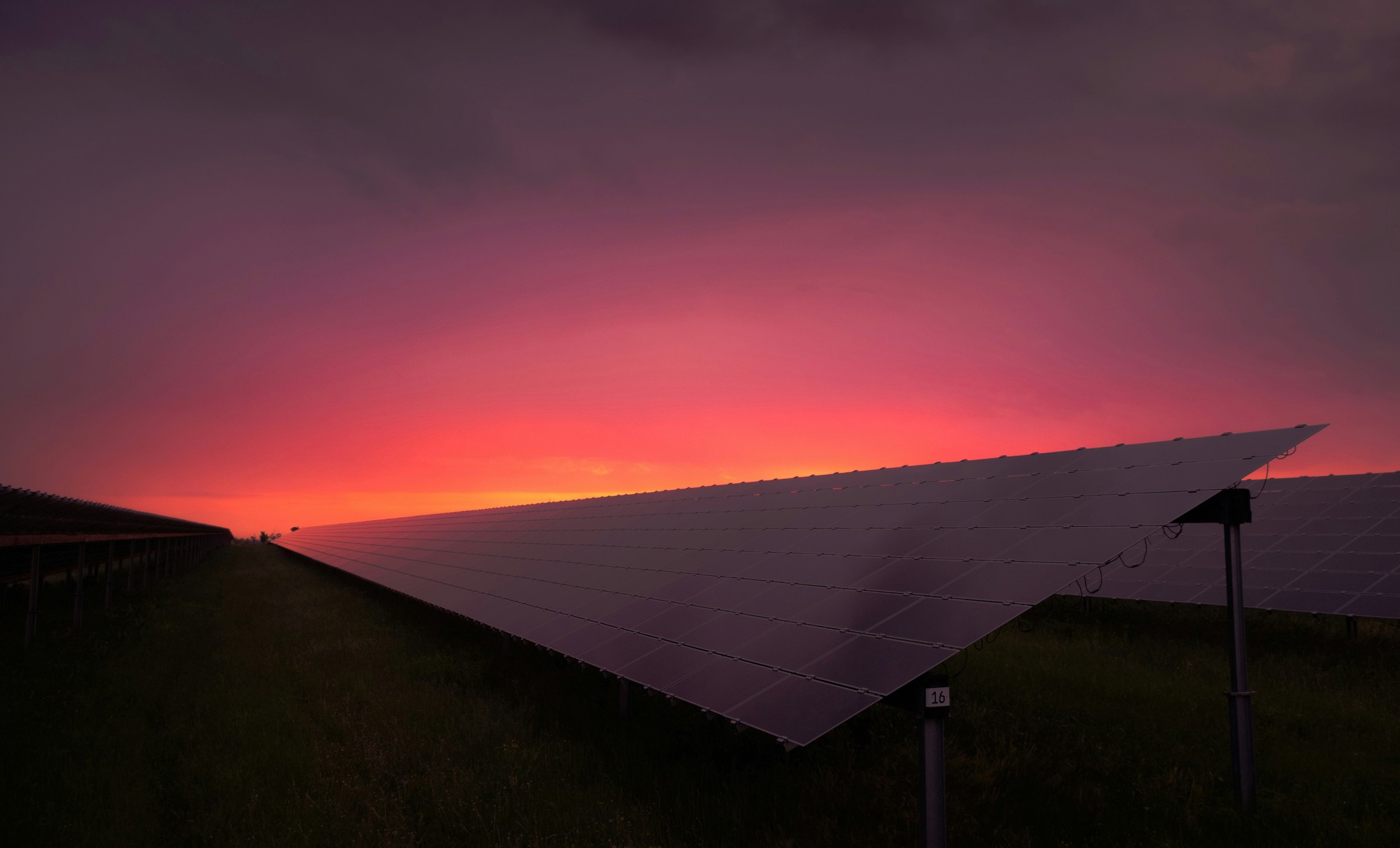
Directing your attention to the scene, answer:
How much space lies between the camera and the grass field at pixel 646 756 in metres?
8.15

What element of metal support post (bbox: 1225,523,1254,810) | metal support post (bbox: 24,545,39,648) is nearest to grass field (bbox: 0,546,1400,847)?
metal support post (bbox: 1225,523,1254,810)

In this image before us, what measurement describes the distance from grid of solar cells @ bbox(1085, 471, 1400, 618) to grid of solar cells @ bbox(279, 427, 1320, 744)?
8.79 m

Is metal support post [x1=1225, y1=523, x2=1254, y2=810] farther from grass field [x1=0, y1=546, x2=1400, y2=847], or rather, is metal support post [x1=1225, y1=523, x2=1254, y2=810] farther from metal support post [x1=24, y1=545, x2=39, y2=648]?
metal support post [x1=24, y1=545, x2=39, y2=648]

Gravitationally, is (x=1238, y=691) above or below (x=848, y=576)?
below

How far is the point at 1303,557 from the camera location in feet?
66.5

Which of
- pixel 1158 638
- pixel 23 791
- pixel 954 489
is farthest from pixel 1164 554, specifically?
pixel 23 791

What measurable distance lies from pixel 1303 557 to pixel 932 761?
2028 cm

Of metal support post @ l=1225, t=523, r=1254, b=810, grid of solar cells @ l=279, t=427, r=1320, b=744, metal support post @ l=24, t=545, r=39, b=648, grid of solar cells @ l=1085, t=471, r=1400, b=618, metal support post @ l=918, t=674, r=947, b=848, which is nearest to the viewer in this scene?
metal support post @ l=918, t=674, r=947, b=848

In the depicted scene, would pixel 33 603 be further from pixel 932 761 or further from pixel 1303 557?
pixel 1303 557

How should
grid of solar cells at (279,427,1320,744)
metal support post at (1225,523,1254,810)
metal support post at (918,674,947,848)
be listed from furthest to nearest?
metal support post at (1225,523,1254,810) < grid of solar cells at (279,427,1320,744) < metal support post at (918,674,947,848)

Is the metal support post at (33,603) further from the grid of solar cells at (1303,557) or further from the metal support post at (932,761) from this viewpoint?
the grid of solar cells at (1303,557)

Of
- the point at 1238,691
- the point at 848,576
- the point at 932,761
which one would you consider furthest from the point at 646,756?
the point at 1238,691

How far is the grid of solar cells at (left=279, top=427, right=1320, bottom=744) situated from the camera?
7.22 metres

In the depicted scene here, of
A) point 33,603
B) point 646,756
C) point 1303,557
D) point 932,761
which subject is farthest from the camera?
point 1303,557
